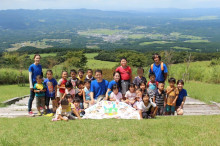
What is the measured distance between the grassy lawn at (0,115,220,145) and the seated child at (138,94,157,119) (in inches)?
19.3

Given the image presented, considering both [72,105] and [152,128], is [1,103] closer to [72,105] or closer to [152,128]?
[72,105]

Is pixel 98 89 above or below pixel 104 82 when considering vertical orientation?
below

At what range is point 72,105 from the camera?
684 centimetres

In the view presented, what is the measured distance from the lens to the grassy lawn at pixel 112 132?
4.94 m

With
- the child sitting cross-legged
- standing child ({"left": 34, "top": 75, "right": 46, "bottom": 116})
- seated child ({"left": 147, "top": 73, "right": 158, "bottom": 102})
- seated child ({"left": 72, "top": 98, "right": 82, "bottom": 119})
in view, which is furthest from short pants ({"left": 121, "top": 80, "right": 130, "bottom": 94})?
standing child ({"left": 34, "top": 75, "right": 46, "bottom": 116})

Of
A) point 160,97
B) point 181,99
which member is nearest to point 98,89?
point 160,97

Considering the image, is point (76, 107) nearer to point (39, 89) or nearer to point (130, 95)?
point (39, 89)

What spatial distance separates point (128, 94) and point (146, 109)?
823mm

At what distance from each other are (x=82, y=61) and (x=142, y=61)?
11959 mm

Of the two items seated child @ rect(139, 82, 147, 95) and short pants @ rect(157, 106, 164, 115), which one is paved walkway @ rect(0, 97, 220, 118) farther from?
seated child @ rect(139, 82, 147, 95)

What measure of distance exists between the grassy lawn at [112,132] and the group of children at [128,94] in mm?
653

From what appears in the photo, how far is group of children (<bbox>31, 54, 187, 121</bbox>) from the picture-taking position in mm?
6820

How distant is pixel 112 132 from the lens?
5367 millimetres

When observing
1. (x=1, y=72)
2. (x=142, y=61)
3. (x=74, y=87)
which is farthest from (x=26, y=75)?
(x=142, y=61)
